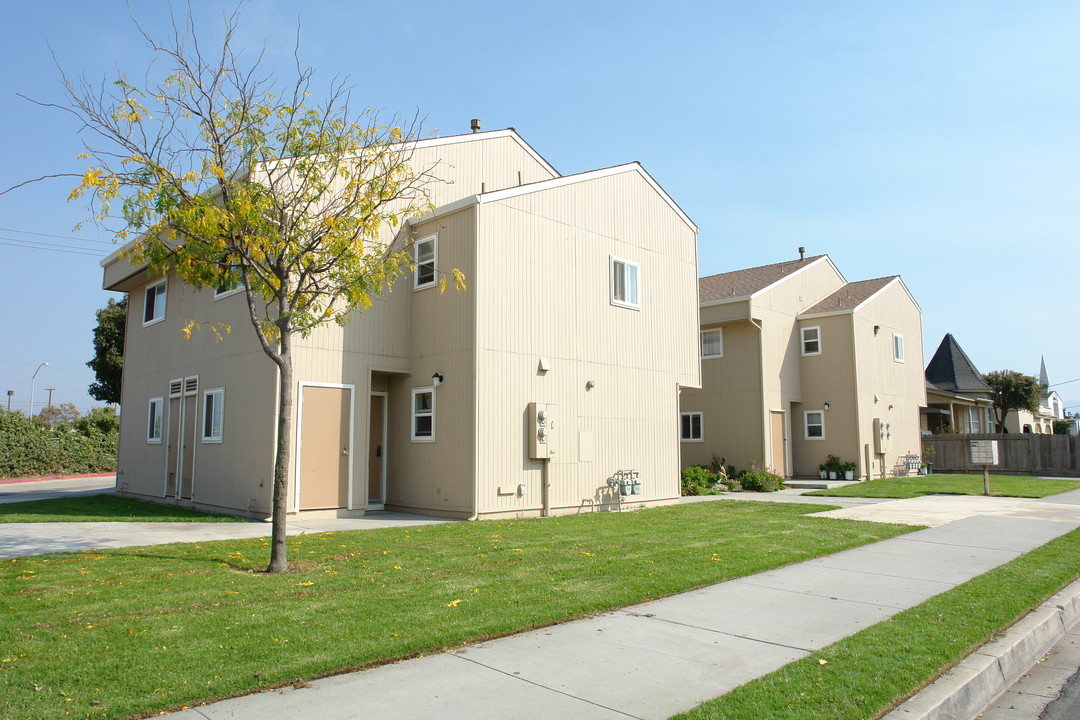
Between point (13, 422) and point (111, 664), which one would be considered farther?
point (13, 422)

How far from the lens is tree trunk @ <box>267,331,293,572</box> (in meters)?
7.95

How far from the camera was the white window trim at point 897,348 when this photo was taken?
91.4ft

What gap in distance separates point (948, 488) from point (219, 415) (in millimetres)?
18416

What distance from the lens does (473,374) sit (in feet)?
44.0

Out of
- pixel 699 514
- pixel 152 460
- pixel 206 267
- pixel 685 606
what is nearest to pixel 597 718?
pixel 685 606

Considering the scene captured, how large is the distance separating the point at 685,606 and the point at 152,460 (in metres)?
14.8

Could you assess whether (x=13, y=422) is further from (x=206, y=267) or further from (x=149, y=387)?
(x=206, y=267)

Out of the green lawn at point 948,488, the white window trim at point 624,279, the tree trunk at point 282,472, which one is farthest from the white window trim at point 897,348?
the tree trunk at point 282,472

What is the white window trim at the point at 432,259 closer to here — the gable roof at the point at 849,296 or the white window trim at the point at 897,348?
the gable roof at the point at 849,296

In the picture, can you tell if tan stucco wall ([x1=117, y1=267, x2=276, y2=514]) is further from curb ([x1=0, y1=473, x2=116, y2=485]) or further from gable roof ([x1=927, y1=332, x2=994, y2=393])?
gable roof ([x1=927, y1=332, x2=994, y2=393])

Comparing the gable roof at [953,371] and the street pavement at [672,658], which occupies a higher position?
the gable roof at [953,371]

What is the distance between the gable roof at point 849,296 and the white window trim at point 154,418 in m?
19.9

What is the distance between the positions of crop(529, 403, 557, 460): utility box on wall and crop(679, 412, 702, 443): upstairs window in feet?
36.9

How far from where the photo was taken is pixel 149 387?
1814cm
